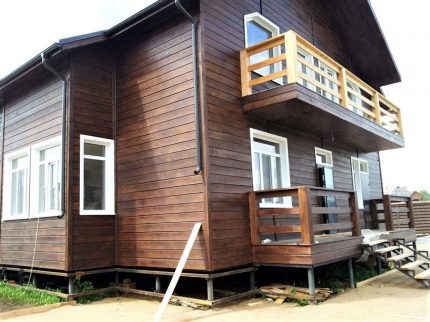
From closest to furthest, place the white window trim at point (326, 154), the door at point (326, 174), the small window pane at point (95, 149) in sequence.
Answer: the small window pane at point (95, 149) → the door at point (326, 174) → the white window trim at point (326, 154)

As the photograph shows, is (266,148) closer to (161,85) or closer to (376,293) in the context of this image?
(161,85)

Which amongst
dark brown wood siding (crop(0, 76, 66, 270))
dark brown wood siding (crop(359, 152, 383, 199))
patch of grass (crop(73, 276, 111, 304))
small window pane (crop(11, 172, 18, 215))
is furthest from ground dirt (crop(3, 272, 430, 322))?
dark brown wood siding (crop(359, 152, 383, 199))

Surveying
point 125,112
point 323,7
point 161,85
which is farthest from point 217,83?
point 323,7

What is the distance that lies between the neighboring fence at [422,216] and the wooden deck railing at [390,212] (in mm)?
9632

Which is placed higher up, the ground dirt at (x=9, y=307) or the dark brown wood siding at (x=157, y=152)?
the dark brown wood siding at (x=157, y=152)

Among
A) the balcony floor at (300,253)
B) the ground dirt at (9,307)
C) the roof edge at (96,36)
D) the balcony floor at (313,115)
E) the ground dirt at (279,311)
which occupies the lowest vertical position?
the ground dirt at (279,311)

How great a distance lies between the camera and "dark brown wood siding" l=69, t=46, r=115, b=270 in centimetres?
775

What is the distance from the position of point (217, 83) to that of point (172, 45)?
1.21 metres

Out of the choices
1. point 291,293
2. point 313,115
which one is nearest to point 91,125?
point 313,115

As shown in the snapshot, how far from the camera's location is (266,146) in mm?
8789

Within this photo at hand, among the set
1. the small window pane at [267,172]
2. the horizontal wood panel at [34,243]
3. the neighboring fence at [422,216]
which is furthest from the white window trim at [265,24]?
the neighboring fence at [422,216]

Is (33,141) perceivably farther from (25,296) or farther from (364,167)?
(364,167)

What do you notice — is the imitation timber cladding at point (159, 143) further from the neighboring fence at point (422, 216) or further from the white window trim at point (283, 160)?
the neighboring fence at point (422, 216)

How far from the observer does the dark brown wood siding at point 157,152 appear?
7.21 metres
